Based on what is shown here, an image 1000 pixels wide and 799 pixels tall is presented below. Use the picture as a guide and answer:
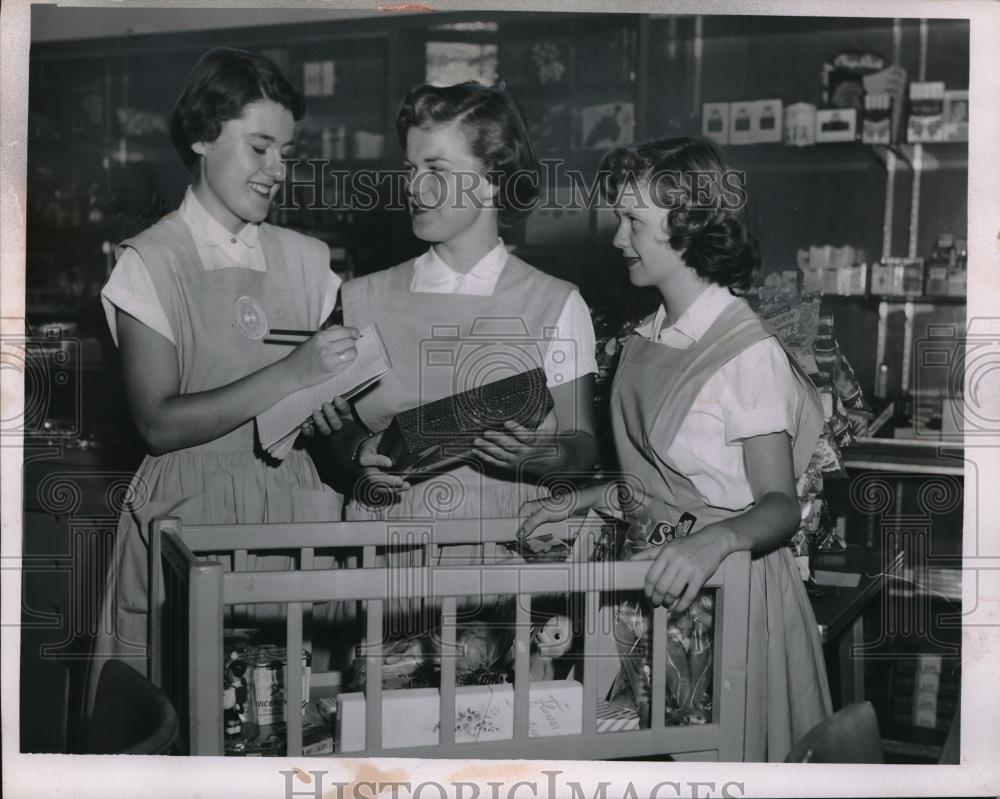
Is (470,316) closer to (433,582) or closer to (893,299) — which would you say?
(433,582)

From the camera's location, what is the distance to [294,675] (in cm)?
149

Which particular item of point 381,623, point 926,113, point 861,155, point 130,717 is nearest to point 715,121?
point 861,155

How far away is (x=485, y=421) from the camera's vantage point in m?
1.92

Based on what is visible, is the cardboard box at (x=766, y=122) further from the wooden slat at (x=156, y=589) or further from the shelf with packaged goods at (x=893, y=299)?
the wooden slat at (x=156, y=589)

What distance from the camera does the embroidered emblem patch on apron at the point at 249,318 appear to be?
1.90 meters

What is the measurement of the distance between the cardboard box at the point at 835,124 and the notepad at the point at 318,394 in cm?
93

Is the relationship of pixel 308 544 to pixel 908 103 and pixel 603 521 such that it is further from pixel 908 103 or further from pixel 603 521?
pixel 908 103

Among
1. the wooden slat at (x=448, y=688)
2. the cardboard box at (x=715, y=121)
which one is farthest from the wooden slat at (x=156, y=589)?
the cardboard box at (x=715, y=121)

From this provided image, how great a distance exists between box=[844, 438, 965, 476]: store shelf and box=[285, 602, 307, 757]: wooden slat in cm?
110

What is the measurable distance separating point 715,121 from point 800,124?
17 centimetres

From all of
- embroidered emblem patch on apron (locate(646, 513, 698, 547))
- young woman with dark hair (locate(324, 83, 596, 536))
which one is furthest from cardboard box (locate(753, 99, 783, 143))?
embroidered emblem patch on apron (locate(646, 513, 698, 547))

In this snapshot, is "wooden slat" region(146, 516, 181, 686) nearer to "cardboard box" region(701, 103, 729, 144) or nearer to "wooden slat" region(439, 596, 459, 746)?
"wooden slat" region(439, 596, 459, 746)

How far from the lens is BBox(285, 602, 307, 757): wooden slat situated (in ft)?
4.82

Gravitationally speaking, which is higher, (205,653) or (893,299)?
(893,299)
